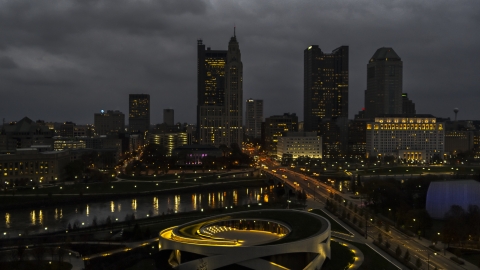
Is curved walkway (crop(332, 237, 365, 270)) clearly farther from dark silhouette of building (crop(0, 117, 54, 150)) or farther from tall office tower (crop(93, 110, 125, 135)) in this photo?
tall office tower (crop(93, 110, 125, 135))

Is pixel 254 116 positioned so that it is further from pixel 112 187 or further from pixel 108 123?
pixel 112 187

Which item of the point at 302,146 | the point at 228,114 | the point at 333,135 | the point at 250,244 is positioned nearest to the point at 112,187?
the point at 250,244

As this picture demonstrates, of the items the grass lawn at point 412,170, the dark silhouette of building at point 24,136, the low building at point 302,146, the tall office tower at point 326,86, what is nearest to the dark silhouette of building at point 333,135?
the low building at point 302,146

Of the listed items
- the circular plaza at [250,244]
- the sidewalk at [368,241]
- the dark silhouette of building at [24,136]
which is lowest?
the sidewalk at [368,241]

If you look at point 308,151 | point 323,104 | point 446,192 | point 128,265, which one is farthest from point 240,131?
point 128,265

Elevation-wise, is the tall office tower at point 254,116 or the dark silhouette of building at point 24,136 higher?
the tall office tower at point 254,116

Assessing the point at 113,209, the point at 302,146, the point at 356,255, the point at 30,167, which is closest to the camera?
the point at 356,255

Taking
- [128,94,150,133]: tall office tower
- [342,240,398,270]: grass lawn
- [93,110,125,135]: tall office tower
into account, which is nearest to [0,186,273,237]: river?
Result: [342,240,398,270]: grass lawn

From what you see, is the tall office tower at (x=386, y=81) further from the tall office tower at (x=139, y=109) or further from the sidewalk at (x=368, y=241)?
the sidewalk at (x=368, y=241)
